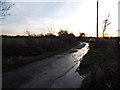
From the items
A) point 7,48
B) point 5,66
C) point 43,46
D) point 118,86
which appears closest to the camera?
point 118,86

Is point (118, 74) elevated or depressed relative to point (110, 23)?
depressed

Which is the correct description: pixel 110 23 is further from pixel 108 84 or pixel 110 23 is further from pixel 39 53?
pixel 108 84

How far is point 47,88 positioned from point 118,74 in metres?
3.35

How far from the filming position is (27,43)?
1602 centimetres

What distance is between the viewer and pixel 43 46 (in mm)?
19250

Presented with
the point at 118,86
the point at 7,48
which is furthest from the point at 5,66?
the point at 118,86

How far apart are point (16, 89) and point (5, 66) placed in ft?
14.7

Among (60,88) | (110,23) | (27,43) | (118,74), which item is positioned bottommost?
(60,88)

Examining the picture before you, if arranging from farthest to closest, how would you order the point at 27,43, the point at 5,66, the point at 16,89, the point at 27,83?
the point at 27,43, the point at 5,66, the point at 27,83, the point at 16,89

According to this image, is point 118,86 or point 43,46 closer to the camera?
point 118,86

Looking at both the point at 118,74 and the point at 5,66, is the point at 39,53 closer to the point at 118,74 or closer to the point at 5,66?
the point at 5,66

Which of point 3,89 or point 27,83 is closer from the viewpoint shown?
point 3,89

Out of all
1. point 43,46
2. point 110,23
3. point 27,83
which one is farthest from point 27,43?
point 110,23

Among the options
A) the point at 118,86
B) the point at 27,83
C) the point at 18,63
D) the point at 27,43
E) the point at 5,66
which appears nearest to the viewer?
the point at 118,86
